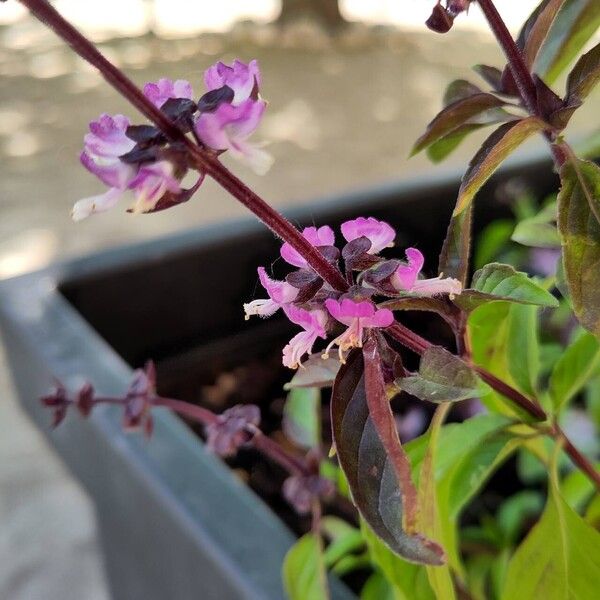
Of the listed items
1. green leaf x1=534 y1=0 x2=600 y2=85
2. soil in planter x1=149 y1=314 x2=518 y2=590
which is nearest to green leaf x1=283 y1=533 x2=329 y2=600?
green leaf x1=534 y1=0 x2=600 y2=85

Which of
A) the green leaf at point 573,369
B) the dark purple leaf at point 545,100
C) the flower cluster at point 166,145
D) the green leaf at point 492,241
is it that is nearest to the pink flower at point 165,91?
→ the flower cluster at point 166,145

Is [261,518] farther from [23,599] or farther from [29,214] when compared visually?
[29,214]

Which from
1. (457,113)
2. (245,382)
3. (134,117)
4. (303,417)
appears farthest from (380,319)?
(134,117)

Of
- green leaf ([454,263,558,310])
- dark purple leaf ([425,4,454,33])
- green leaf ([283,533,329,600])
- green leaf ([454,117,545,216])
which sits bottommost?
green leaf ([283,533,329,600])

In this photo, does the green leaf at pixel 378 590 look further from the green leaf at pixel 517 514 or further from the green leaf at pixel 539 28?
the green leaf at pixel 539 28

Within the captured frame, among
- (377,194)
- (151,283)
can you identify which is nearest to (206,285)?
(151,283)

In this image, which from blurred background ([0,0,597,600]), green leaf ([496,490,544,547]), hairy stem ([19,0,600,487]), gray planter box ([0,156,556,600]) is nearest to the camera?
hairy stem ([19,0,600,487])

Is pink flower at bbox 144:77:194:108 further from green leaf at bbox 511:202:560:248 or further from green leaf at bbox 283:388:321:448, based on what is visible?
green leaf at bbox 283:388:321:448
